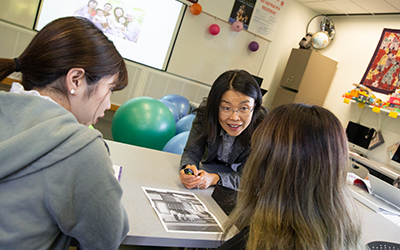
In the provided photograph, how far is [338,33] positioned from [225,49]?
2261mm

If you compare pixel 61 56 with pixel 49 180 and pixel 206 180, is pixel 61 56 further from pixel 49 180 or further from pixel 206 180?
pixel 206 180

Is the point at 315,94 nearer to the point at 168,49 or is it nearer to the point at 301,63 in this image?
the point at 301,63

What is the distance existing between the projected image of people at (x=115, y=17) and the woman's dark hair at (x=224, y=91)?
3570 millimetres

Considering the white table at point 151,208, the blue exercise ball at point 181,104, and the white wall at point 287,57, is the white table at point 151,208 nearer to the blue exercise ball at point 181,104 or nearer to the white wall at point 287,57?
the blue exercise ball at point 181,104

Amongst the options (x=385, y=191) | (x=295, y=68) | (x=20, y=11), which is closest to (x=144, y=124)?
(x=385, y=191)

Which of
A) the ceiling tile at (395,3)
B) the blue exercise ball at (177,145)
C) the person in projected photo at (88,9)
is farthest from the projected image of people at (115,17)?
the ceiling tile at (395,3)

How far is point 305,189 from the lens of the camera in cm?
70

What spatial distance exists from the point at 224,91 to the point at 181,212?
739 mm

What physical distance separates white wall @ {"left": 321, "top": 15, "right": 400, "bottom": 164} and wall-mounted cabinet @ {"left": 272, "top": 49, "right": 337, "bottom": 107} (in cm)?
21

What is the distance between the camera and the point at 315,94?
17.7 feet

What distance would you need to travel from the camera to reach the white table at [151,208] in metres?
0.92

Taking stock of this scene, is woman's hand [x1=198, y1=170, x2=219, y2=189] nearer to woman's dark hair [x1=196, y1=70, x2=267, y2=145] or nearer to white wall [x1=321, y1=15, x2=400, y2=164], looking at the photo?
woman's dark hair [x1=196, y1=70, x2=267, y2=145]

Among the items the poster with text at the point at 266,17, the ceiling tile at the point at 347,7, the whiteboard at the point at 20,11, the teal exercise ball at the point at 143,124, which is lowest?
the teal exercise ball at the point at 143,124

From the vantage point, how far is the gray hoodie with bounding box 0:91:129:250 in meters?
0.62
